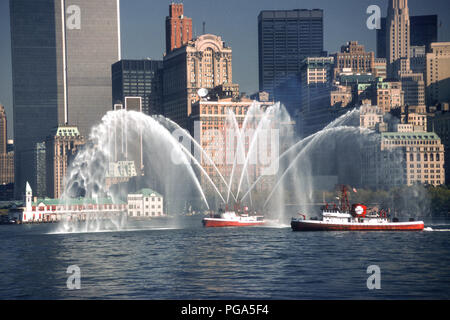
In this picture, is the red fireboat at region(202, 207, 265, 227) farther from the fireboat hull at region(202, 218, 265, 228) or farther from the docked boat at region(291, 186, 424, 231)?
the docked boat at region(291, 186, 424, 231)

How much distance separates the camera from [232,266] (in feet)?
268

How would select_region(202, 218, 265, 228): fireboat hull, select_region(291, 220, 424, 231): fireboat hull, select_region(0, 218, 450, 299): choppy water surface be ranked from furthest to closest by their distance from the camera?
select_region(202, 218, 265, 228): fireboat hull
select_region(291, 220, 424, 231): fireboat hull
select_region(0, 218, 450, 299): choppy water surface

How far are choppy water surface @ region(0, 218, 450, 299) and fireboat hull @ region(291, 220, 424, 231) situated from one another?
701 centimetres

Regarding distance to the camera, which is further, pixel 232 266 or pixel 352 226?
pixel 352 226

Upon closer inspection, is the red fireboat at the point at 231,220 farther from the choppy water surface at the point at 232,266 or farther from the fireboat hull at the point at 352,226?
the choppy water surface at the point at 232,266

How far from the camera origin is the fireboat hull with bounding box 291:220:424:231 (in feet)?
440

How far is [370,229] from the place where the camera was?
442 ft

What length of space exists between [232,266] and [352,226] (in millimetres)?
55808

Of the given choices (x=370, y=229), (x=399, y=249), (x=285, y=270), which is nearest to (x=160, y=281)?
(x=285, y=270)

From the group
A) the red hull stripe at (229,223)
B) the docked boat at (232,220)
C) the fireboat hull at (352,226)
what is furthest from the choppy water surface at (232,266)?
the docked boat at (232,220)

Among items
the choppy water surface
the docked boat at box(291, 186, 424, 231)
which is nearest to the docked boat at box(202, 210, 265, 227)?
the docked boat at box(291, 186, 424, 231)

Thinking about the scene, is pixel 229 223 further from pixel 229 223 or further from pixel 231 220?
pixel 231 220

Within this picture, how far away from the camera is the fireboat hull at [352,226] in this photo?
134250mm

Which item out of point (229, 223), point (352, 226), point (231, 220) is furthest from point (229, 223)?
point (352, 226)
